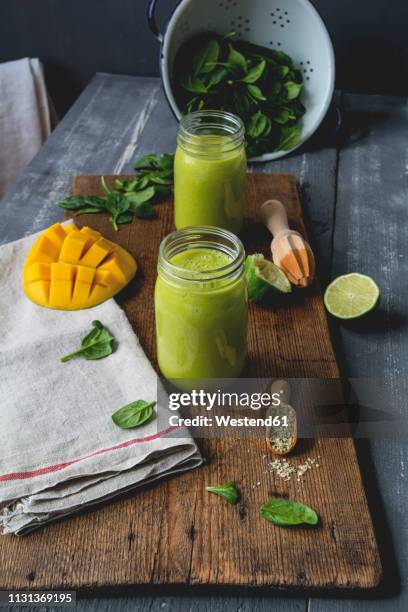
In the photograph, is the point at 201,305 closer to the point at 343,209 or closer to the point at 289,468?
the point at 289,468

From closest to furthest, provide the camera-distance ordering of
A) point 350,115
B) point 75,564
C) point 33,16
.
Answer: point 75,564, point 350,115, point 33,16

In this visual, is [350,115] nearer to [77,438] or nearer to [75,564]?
[77,438]

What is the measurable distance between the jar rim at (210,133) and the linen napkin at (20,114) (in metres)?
1.33

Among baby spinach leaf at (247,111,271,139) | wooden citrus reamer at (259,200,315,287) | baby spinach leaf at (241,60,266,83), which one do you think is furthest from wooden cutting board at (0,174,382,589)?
baby spinach leaf at (241,60,266,83)

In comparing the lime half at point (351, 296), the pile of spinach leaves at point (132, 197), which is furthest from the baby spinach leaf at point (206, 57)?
the lime half at point (351, 296)

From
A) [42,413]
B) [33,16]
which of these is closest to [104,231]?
[42,413]

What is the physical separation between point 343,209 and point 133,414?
1001 millimetres

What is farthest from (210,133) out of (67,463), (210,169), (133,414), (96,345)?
(67,463)

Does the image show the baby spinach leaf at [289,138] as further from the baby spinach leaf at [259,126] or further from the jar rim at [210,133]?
the jar rim at [210,133]

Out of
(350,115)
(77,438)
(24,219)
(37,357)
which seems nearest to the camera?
(77,438)

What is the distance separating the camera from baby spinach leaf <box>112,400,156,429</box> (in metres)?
1.06

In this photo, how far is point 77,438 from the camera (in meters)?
1.05

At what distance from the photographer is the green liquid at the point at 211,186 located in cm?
140

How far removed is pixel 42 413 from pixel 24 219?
0.77 meters
